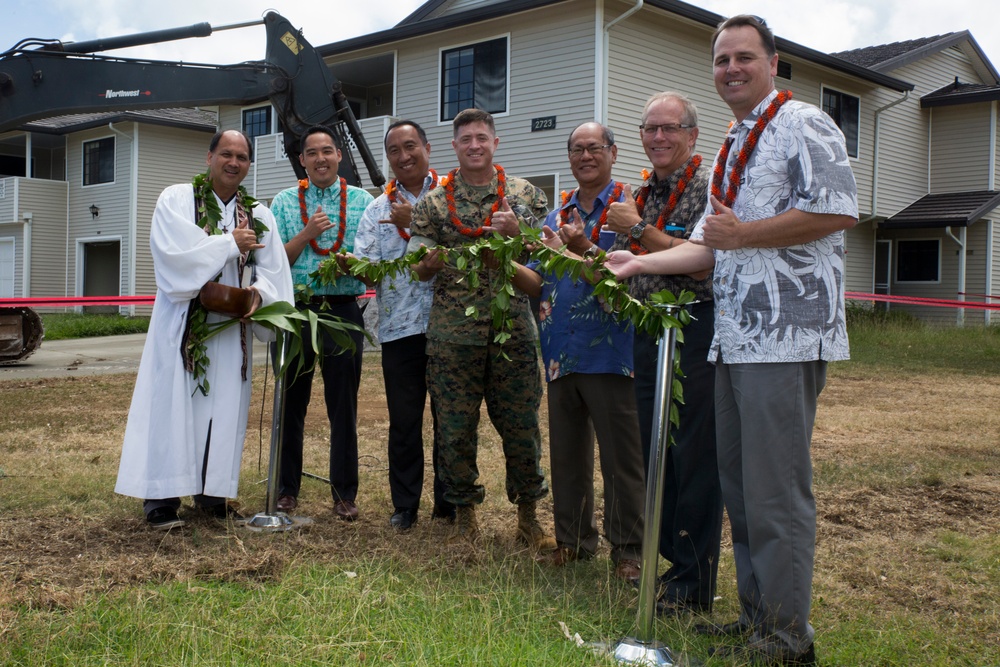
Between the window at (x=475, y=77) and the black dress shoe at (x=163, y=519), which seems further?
the window at (x=475, y=77)

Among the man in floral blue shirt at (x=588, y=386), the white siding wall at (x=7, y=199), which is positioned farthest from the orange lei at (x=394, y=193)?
the white siding wall at (x=7, y=199)

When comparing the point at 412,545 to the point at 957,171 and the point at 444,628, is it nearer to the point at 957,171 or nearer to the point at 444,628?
the point at 444,628

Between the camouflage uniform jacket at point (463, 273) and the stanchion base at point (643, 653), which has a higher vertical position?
the camouflage uniform jacket at point (463, 273)

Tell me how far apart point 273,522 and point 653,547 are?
8.57 ft

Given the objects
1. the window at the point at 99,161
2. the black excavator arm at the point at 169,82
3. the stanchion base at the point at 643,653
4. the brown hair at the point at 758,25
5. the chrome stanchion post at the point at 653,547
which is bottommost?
the stanchion base at the point at 643,653

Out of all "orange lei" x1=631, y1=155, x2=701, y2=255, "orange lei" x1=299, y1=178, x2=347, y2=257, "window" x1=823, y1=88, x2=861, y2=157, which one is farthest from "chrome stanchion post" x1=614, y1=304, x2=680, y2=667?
"window" x1=823, y1=88, x2=861, y2=157

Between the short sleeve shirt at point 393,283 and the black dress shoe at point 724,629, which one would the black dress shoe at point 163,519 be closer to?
the short sleeve shirt at point 393,283

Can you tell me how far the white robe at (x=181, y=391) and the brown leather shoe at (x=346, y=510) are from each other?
61 centimetres

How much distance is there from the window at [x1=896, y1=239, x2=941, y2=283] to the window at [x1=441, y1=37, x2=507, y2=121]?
1256 cm

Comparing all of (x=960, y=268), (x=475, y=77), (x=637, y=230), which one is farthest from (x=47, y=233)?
(x=637, y=230)

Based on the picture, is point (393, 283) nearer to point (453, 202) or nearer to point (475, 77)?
point (453, 202)

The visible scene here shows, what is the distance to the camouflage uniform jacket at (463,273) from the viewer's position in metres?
4.78

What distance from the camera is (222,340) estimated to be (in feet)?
17.2

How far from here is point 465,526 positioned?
4.91m
